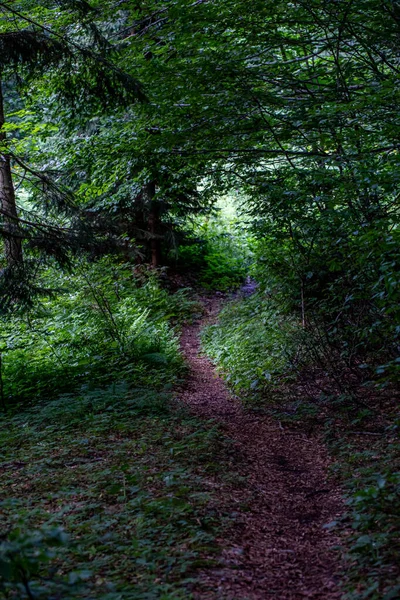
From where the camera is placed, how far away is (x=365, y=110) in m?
6.90

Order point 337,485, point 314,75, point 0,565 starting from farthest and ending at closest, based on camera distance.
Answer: point 314,75 → point 337,485 → point 0,565

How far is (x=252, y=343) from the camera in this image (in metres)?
10.5

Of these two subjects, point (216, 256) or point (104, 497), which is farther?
point (216, 256)

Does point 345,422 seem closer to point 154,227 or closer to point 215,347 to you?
point 215,347

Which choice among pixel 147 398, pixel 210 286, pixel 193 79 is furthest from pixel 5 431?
pixel 210 286

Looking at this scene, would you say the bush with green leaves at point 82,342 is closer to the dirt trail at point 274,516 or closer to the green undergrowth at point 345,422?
the green undergrowth at point 345,422

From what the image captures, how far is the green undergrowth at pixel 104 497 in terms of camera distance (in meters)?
2.93

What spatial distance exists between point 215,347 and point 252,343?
6.10 ft

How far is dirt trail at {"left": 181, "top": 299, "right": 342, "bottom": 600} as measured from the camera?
3.29 meters

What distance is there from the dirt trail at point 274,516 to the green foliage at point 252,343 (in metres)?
1.35

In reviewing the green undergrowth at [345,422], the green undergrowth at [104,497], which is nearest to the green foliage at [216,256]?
the green undergrowth at [345,422]

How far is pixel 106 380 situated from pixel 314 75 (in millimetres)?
5703

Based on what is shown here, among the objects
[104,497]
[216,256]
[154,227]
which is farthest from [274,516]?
[216,256]

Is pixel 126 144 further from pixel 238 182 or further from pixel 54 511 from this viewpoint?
pixel 54 511
